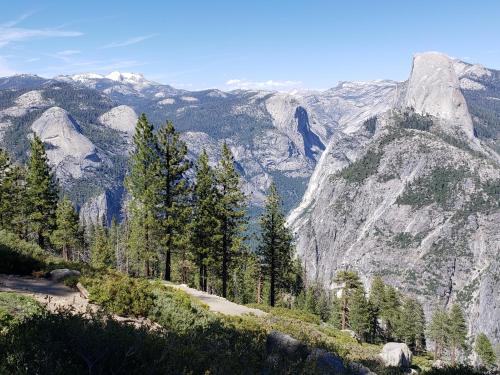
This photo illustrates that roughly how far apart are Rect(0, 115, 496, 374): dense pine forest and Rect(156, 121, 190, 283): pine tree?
11cm

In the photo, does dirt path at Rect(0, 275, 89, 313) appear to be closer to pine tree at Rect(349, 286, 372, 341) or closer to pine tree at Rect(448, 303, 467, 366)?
pine tree at Rect(349, 286, 372, 341)

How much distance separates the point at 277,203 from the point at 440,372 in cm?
3659

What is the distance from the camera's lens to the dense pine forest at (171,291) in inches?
335

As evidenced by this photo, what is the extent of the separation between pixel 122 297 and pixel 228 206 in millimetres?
26459

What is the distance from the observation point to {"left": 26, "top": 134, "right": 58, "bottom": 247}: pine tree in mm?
48781

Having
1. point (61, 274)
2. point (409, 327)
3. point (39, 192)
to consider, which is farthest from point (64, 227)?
point (409, 327)

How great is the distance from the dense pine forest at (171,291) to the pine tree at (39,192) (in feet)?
0.45

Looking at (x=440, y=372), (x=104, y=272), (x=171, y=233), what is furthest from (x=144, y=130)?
(x=440, y=372)

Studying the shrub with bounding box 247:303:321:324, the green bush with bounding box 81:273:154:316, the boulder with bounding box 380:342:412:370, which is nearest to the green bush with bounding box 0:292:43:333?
the green bush with bounding box 81:273:154:316

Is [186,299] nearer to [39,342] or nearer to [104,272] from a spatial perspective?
[104,272]

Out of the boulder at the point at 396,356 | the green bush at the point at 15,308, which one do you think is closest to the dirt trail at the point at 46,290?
the green bush at the point at 15,308

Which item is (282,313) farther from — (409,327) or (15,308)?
(409,327)

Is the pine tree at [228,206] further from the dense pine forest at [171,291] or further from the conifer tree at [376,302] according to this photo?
the conifer tree at [376,302]

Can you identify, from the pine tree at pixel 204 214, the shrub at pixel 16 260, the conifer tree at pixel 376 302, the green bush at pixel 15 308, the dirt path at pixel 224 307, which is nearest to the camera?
the green bush at pixel 15 308
